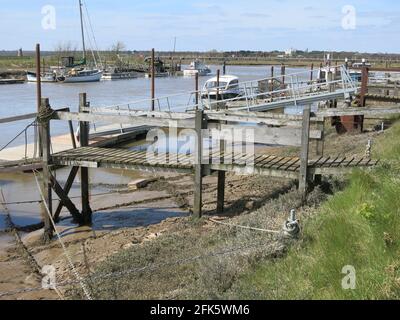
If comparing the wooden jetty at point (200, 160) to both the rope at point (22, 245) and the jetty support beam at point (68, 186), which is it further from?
the rope at point (22, 245)

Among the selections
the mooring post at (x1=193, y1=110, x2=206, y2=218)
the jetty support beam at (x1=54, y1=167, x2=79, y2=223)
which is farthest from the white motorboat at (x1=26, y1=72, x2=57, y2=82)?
the mooring post at (x1=193, y1=110, x2=206, y2=218)

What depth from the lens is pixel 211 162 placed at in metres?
10.2

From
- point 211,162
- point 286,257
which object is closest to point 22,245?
point 211,162

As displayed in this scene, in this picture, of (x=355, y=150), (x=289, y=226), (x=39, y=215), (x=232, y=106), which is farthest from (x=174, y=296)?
(x=232, y=106)

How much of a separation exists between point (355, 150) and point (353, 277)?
10821 millimetres

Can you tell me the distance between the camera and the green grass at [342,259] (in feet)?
14.9

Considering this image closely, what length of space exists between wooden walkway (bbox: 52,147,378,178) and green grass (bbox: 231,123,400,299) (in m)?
2.73

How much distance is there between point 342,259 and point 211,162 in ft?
17.4

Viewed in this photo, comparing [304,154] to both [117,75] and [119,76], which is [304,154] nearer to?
[117,75]

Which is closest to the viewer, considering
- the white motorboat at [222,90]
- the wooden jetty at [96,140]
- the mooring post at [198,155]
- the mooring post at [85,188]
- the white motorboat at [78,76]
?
the mooring post at [198,155]

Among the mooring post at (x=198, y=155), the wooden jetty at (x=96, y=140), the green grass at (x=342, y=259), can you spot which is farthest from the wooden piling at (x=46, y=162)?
the green grass at (x=342, y=259)

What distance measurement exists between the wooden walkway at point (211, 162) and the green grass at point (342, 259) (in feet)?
8.95

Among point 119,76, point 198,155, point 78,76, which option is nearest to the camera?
point 198,155

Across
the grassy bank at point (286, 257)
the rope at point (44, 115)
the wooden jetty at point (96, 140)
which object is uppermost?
the rope at point (44, 115)
